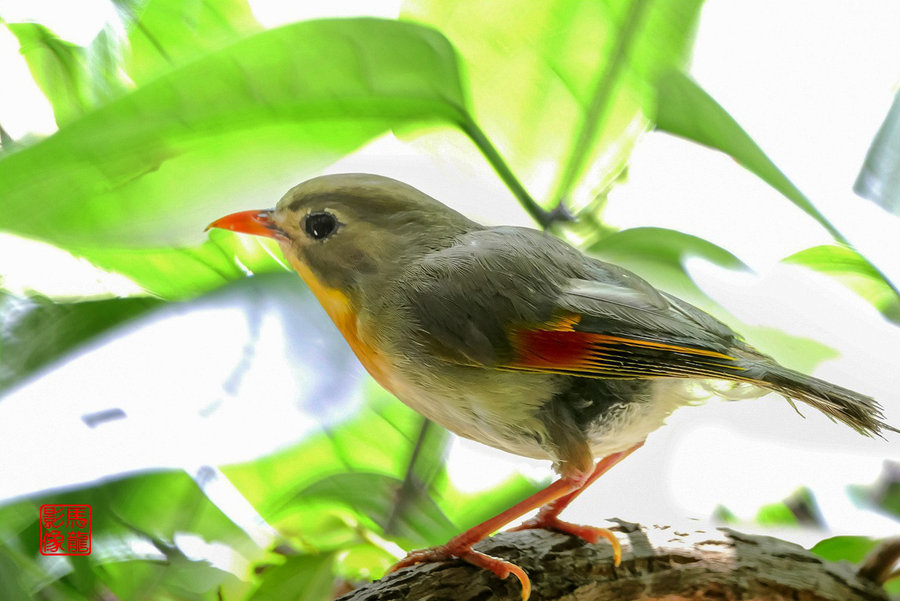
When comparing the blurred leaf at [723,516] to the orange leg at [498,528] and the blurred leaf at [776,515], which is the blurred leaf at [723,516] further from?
the orange leg at [498,528]

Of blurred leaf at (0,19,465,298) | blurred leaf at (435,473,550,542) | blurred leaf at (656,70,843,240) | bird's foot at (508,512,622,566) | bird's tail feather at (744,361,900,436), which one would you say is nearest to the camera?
bird's tail feather at (744,361,900,436)

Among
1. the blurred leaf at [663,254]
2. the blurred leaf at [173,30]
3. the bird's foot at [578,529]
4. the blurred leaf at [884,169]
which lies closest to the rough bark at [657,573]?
the bird's foot at [578,529]

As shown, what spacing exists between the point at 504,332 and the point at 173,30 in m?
0.62

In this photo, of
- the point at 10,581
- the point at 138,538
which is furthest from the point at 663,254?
the point at 10,581

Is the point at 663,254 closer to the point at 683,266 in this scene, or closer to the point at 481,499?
the point at 683,266

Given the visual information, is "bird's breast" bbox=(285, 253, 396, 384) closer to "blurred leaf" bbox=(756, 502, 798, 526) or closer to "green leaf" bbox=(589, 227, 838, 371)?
"green leaf" bbox=(589, 227, 838, 371)

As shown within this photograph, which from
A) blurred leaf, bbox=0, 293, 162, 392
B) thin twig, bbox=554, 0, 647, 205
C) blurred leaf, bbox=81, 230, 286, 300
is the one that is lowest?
blurred leaf, bbox=0, 293, 162, 392

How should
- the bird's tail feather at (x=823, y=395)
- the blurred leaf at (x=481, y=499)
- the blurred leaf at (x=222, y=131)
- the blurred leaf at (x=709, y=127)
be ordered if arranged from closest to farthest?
1. the bird's tail feather at (x=823, y=395)
2. the blurred leaf at (x=222, y=131)
3. the blurred leaf at (x=709, y=127)
4. the blurred leaf at (x=481, y=499)

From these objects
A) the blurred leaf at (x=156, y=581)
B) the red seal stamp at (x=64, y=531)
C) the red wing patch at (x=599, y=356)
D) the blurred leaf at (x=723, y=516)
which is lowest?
the blurred leaf at (x=723, y=516)

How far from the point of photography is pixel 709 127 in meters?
0.97

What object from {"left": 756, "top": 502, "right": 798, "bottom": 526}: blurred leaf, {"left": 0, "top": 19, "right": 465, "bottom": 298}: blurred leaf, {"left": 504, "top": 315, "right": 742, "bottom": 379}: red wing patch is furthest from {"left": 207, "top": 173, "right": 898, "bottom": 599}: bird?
{"left": 756, "top": 502, "right": 798, "bottom": 526}: blurred leaf

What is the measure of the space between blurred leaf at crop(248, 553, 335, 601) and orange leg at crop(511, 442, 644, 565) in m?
0.29

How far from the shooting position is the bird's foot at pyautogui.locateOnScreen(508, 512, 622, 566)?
72 centimetres

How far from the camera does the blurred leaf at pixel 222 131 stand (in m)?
0.85
